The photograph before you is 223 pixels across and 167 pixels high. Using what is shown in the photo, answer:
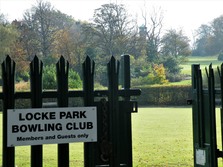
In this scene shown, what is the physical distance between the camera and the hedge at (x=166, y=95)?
42.2 meters

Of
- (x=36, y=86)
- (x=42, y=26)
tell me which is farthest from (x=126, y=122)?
(x=42, y=26)

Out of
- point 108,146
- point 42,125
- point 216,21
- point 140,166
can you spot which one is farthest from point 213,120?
point 216,21

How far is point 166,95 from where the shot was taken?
140 ft

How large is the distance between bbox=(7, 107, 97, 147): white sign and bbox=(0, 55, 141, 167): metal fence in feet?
0.21

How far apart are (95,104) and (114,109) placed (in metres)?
0.18

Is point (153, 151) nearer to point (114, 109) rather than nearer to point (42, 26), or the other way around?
point (114, 109)

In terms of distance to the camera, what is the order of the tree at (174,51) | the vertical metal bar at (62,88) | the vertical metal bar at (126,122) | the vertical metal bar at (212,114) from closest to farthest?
1. the vertical metal bar at (62,88)
2. the vertical metal bar at (126,122)
3. the vertical metal bar at (212,114)
4. the tree at (174,51)

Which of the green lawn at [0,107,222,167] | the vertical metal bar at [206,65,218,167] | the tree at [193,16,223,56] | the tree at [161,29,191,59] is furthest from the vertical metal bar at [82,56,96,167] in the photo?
the tree at [193,16,223,56]

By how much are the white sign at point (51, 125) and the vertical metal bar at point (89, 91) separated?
81 mm

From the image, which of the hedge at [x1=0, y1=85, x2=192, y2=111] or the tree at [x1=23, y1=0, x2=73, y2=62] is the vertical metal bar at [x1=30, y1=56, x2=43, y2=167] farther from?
the tree at [x1=23, y1=0, x2=73, y2=62]

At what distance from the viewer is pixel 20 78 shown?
5188 centimetres

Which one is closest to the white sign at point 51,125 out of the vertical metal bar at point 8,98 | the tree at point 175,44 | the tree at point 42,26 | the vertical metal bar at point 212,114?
the vertical metal bar at point 8,98

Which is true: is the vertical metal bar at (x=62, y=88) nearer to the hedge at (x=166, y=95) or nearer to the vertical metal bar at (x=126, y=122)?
the vertical metal bar at (x=126, y=122)

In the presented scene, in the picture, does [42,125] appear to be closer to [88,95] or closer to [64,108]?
[64,108]
